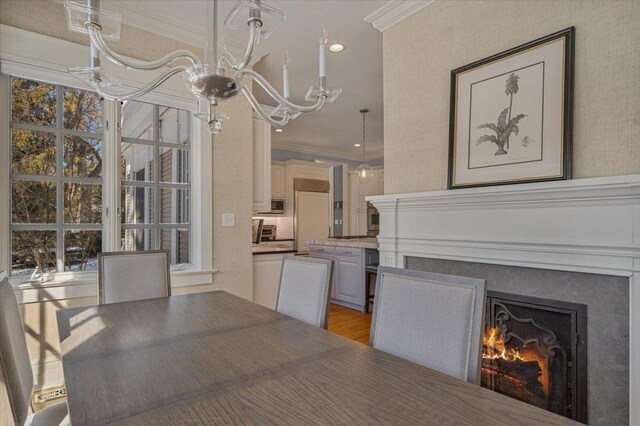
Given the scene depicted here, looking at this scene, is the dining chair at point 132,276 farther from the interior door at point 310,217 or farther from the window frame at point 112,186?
the interior door at point 310,217

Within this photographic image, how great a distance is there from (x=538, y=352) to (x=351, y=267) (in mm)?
2680

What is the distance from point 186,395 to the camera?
33.0 inches

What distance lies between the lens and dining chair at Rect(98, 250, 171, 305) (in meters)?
1.94

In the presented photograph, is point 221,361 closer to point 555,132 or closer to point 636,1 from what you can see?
point 555,132

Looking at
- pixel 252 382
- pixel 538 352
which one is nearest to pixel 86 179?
pixel 252 382

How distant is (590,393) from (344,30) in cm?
287

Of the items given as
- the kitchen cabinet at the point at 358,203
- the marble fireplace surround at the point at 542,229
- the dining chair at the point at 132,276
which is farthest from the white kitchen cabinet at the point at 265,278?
the kitchen cabinet at the point at 358,203

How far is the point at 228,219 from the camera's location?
3.10 meters

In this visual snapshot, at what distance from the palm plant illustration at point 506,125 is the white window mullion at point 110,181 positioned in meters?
2.63

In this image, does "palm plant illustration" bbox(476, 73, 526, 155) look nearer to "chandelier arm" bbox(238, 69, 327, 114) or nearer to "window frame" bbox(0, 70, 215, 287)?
"chandelier arm" bbox(238, 69, 327, 114)

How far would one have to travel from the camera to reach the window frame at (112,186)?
7.40ft

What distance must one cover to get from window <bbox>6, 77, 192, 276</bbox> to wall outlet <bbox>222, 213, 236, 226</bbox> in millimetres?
301

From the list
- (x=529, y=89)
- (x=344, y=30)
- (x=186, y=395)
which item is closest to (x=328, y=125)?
(x=344, y=30)

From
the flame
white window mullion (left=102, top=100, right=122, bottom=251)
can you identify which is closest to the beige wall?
the flame
